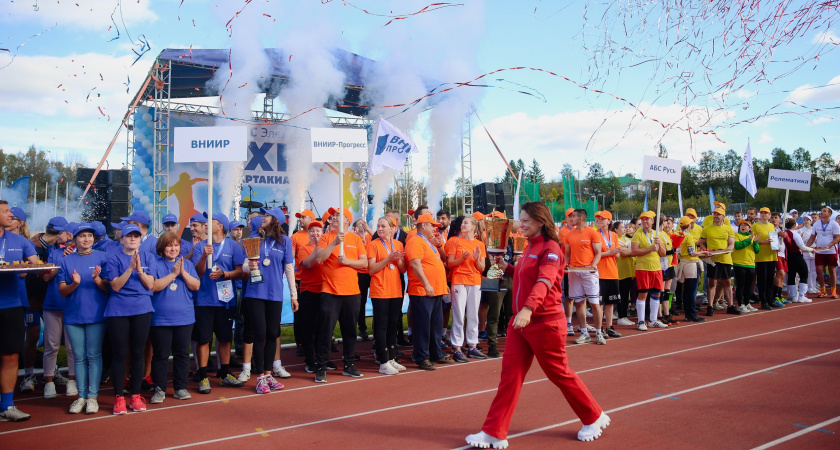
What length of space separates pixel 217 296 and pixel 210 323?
0.36 metres

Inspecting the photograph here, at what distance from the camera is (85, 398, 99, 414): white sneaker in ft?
18.8

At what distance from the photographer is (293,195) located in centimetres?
2617

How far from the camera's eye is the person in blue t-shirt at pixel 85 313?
5.79 meters

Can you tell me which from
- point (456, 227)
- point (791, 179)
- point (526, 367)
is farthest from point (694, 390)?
point (791, 179)

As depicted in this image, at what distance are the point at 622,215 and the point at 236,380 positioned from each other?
108 feet

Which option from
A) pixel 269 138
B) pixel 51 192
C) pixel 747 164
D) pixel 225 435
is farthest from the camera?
pixel 51 192

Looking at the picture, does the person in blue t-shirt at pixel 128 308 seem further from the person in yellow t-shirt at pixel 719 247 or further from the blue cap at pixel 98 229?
the person in yellow t-shirt at pixel 719 247

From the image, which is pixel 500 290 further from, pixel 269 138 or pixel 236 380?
pixel 269 138

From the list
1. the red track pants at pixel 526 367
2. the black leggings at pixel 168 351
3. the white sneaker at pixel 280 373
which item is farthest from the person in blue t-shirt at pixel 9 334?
the red track pants at pixel 526 367

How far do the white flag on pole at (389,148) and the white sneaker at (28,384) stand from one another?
5283mm

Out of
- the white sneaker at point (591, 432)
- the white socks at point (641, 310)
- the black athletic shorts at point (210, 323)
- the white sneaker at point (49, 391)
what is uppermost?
the black athletic shorts at point (210, 323)

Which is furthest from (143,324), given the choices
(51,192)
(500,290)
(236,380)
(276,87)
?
(51,192)

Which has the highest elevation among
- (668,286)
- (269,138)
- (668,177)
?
(269,138)

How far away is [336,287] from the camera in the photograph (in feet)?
22.6
